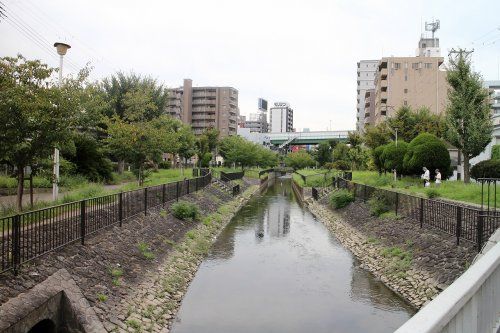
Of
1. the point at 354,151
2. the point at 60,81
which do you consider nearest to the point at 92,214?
the point at 60,81

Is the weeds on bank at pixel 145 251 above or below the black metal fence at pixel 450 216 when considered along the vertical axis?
below

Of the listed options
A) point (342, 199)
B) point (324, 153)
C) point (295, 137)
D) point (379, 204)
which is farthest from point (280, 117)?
point (379, 204)

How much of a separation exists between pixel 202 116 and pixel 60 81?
94315mm

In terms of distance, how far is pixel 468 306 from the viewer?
3199 mm

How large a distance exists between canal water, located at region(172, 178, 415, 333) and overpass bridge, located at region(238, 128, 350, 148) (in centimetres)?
8597

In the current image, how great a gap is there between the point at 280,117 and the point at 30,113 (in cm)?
18315

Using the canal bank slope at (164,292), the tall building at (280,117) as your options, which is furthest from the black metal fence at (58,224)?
the tall building at (280,117)

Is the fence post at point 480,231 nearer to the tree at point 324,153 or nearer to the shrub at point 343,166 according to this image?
the shrub at point 343,166

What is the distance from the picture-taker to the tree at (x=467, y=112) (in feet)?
80.7

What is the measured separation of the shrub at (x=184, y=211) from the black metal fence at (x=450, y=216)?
9.32 metres

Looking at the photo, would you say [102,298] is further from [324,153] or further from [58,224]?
[324,153]

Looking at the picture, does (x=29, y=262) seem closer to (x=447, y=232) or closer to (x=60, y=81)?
(x=60, y=81)

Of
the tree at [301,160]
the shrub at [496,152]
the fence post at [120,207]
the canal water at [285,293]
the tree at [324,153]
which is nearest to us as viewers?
the canal water at [285,293]

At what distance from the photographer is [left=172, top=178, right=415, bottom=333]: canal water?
10.3 m
